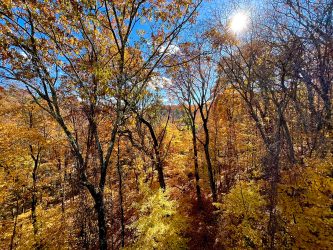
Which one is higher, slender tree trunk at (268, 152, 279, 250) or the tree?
the tree

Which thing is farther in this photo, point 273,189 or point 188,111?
point 188,111

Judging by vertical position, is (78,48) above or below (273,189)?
above

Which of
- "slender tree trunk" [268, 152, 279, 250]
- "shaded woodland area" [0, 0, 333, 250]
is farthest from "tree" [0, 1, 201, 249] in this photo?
"slender tree trunk" [268, 152, 279, 250]

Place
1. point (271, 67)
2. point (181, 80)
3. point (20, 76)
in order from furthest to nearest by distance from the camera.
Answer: point (181, 80) < point (271, 67) < point (20, 76)

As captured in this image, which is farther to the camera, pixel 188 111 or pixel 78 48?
pixel 188 111

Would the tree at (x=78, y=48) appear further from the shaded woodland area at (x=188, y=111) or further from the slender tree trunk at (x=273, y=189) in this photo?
the slender tree trunk at (x=273, y=189)

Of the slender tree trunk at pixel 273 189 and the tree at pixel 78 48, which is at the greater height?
the tree at pixel 78 48

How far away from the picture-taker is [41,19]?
230 inches

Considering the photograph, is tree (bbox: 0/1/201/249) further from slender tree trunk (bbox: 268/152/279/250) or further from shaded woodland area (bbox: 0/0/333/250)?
slender tree trunk (bbox: 268/152/279/250)

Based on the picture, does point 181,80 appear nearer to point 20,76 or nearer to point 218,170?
point 218,170

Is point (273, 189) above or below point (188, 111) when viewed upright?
below

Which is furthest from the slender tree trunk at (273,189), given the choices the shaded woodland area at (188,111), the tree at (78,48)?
the tree at (78,48)

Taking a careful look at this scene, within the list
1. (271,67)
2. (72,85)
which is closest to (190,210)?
(271,67)

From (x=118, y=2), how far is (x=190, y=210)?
14105 millimetres
